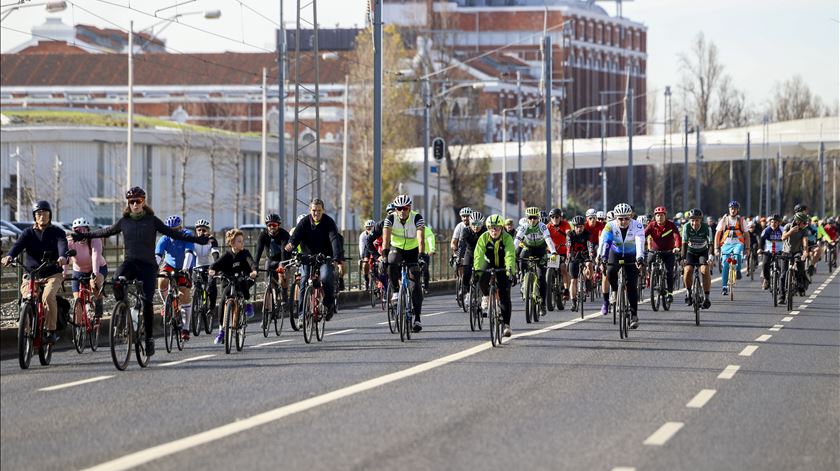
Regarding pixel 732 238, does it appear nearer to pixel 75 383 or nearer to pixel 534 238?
pixel 534 238

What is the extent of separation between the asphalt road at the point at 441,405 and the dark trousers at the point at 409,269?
671mm

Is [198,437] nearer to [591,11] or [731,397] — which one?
[731,397]

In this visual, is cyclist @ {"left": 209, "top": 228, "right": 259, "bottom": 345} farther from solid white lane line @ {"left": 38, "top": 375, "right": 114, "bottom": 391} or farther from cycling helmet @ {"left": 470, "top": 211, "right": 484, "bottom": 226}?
cycling helmet @ {"left": 470, "top": 211, "right": 484, "bottom": 226}

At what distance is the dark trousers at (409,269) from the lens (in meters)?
20.4

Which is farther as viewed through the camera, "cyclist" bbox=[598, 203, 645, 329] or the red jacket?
the red jacket

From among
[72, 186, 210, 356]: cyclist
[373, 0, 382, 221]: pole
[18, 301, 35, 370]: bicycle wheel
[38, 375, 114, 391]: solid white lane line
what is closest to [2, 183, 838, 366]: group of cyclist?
[72, 186, 210, 356]: cyclist

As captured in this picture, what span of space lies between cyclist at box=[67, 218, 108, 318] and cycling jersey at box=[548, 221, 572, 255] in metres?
10.4

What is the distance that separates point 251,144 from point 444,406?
87.0 metres

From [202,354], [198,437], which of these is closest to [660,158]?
[202,354]

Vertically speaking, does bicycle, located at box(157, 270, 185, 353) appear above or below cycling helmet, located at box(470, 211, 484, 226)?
below

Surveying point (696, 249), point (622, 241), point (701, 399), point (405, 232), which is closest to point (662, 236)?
point (696, 249)

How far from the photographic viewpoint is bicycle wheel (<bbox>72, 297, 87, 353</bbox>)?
61.9 feet

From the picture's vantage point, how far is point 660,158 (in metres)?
112

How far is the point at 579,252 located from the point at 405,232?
27.9 ft
